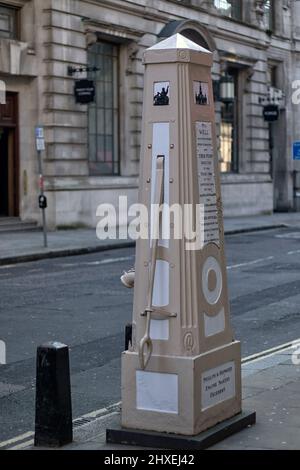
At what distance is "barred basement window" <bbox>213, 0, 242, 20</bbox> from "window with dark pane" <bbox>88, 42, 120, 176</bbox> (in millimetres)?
8217

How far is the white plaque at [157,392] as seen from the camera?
5.59m

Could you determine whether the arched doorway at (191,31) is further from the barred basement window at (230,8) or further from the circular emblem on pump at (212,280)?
the circular emblem on pump at (212,280)

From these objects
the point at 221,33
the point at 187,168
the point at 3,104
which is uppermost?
the point at 221,33

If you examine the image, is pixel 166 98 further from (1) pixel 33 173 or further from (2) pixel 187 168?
(1) pixel 33 173

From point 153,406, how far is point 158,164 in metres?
1.60

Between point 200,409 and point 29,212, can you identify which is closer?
point 200,409

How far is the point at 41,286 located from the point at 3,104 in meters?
12.3

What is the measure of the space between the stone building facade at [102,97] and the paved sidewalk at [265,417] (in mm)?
19158

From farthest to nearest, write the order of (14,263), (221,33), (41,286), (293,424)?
(221,33) < (14,263) < (41,286) < (293,424)

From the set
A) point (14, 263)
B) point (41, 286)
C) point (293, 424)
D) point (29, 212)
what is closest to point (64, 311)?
point (41, 286)

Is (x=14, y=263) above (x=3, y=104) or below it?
below

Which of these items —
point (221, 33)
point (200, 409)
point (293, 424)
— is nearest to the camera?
point (200, 409)

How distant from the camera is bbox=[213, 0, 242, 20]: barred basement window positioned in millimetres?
36875

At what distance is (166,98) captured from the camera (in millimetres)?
5691
